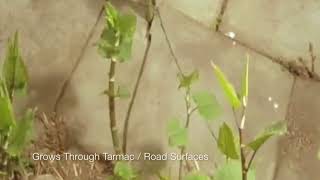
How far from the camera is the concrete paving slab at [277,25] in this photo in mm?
1610

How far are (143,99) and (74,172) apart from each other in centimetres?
21

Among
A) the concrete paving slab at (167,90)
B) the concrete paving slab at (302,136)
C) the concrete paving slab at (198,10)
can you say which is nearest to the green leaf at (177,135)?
the concrete paving slab at (167,90)

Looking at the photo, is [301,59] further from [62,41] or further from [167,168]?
[62,41]

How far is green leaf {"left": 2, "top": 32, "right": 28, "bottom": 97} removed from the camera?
4.16 feet

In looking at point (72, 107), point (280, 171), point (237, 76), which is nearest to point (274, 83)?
point (237, 76)

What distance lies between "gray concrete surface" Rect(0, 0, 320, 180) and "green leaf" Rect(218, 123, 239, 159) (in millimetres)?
425

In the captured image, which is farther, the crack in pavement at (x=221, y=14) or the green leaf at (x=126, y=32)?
the crack in pavement at (x=221, y=14)

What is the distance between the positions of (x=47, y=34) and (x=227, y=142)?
66 cm

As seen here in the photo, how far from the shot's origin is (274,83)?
5.13 ft

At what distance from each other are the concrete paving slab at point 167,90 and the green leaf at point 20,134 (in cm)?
23

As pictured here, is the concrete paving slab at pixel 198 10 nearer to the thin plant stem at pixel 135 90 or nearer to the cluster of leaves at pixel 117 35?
the thin plant stem at pixel 135 90

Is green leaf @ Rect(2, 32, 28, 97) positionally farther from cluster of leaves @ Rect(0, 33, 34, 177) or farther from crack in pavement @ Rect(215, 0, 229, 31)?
crack in pavement @ Rect(215, 0, 229, 31)

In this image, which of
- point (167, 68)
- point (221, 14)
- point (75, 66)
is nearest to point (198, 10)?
point (221, 14)

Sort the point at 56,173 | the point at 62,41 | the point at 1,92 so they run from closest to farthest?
the point at 1,92, the point at 56,173, the point at 62,41
